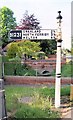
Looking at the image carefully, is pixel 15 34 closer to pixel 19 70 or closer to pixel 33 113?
pixel 33 113

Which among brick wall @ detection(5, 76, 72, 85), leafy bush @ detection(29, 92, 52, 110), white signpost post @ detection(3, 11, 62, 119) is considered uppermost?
white signpost post @ detection(3, 11, 62, 119)

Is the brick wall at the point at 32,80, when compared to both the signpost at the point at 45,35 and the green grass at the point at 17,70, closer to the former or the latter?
the green grass at the point at 17,70

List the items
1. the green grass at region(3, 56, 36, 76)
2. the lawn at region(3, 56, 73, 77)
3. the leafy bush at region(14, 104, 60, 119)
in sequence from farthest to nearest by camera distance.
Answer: the green grass at region(3, 56, 36, 76) < the lawn at region(3, 56, 73, 77) < the leafy bush at region(14, 104, 60, 119)

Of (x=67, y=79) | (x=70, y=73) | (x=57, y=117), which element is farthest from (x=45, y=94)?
(x=70, y=73)

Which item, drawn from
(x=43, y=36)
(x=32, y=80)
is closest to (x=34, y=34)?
(x=43, y=36)

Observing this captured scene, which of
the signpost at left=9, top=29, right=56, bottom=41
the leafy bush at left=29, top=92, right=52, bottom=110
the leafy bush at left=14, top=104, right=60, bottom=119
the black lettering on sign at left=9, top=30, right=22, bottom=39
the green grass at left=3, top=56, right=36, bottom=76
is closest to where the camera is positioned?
the leafy bush at left=14, top=104, right=60, bottom=119

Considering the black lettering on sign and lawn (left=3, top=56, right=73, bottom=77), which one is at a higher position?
the black lettering on sign

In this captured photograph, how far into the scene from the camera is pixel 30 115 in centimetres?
850

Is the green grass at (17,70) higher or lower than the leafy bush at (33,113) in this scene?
lower

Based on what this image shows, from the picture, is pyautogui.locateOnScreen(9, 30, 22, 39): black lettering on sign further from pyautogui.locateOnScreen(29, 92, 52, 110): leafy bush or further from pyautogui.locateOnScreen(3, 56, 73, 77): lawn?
pyautogui.locateOnScreen(3, 56, 73, 77): lawn

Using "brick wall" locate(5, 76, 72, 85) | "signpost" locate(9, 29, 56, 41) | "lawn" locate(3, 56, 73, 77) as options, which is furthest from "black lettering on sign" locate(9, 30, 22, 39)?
"lawn" locate(3, 56, 73, 77)

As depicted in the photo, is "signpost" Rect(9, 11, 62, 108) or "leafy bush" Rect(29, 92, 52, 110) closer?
"leafy bush" Rect(29, 92, 52, 110)

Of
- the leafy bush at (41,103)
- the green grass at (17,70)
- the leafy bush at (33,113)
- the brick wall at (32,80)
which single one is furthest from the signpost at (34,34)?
the green grass at (17,70)

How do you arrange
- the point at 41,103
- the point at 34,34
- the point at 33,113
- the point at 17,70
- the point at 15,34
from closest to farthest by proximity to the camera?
the point at 33,113
the point at 41,103
the point at 15,34
the point at 34,34
the point at 17,70
